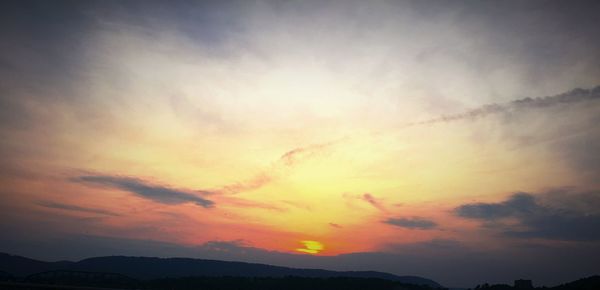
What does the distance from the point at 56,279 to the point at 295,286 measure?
74742mm

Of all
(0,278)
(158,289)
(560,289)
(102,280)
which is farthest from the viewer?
(102,280)

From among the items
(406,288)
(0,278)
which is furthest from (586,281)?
(0,278)

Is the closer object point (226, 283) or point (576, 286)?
point (576, 286)

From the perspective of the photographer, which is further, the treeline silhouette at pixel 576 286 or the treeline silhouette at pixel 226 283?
the treeline silhouette at pixel 226 283

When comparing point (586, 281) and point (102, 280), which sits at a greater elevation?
point (586, 281)

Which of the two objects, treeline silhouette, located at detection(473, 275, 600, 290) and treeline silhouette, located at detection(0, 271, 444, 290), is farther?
treeline silhouette, located at detection(0, 271, 444, 290)

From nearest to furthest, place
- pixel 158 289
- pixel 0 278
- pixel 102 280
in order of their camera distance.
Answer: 1. pixel 0 278
2. pixel 158 289
3. pixel 102 280

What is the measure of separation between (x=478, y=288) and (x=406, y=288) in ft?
61.5

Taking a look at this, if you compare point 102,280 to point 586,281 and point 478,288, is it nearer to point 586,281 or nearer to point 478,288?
point 478,288

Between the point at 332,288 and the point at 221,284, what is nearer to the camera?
the point at 332,288

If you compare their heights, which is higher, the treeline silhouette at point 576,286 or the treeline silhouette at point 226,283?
the treeline silhouette at point 576,286

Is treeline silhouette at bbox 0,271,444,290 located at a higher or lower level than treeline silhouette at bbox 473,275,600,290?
lower

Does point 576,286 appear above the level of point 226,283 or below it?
above

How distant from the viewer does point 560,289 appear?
8144 centimetres
